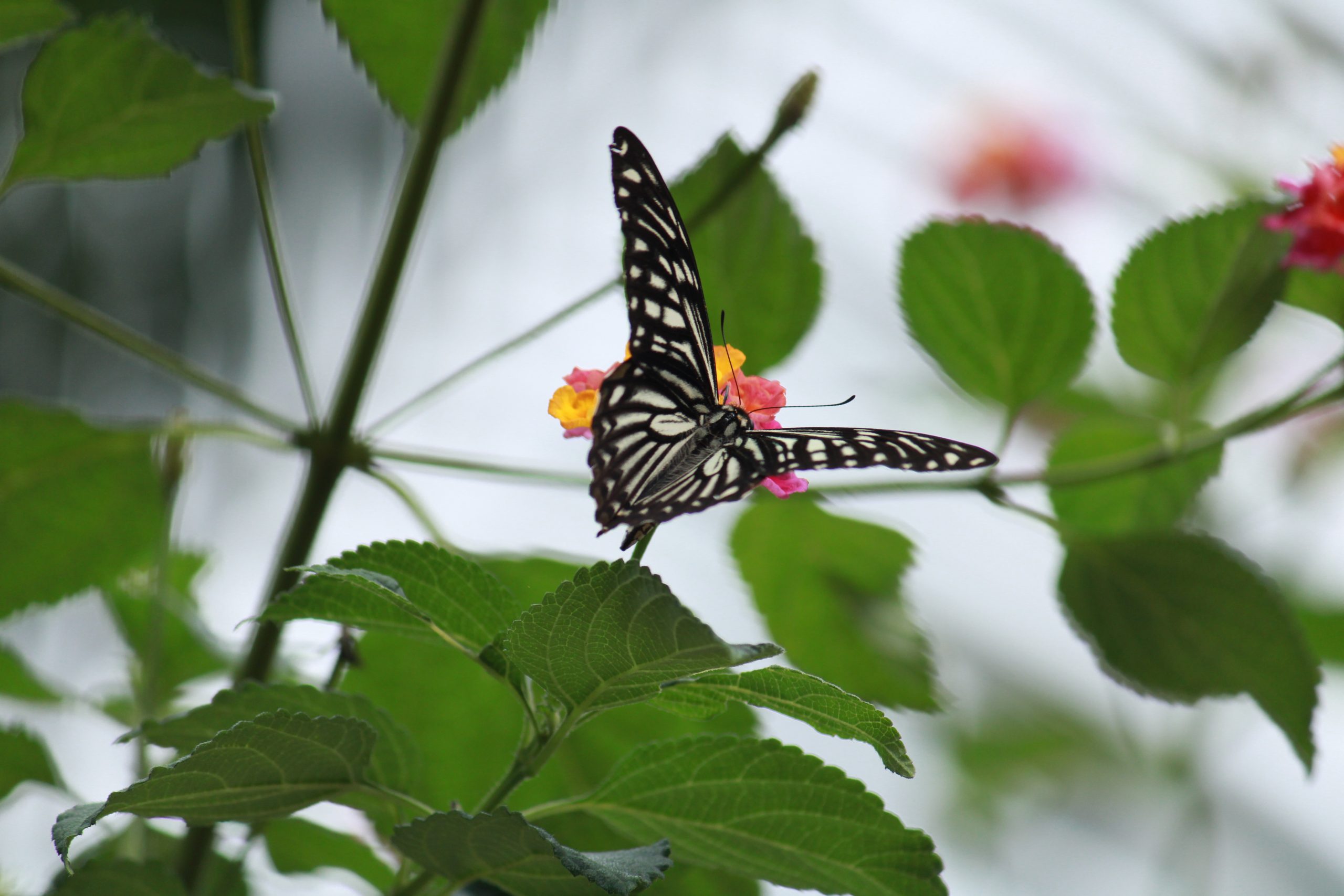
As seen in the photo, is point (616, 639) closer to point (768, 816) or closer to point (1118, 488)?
point (768, 816)

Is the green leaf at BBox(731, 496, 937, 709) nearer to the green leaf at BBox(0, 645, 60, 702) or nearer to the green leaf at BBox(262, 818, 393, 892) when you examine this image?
the green leaf at BBox(262, 818, 393, 892)

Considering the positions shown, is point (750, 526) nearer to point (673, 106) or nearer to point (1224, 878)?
point (1224, 878)

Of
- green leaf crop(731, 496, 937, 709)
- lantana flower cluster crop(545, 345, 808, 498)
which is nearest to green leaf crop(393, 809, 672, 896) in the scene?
lantana flower cluster crop(545, 345, 808, 498)

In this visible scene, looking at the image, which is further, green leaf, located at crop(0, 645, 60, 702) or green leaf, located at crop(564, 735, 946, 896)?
green leaf, located at crop(0, 645, 60, 702)

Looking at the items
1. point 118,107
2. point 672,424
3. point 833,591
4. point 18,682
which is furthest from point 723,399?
point 18,682

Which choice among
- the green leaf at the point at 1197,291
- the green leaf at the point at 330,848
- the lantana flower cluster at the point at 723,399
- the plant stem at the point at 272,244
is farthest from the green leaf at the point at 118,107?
the green leaf at the point at 1197,291

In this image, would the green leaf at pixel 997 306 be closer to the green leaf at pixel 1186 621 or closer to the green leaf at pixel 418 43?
the green leaf at pixel 1186 621
